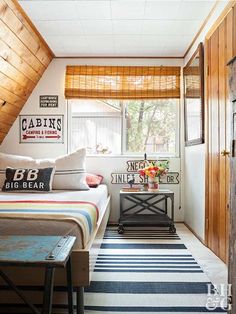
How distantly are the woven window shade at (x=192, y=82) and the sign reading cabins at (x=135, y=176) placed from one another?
3.49 feet

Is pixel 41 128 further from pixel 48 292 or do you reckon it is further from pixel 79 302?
pixel 48 292

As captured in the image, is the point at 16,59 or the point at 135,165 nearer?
the point at 16,59

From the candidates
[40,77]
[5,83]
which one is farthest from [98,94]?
[5,83]

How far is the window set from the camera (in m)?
4.13

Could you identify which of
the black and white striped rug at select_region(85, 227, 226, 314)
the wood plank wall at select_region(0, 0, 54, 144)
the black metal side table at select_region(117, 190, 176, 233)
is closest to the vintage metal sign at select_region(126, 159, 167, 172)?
the black metal side table at select_region(117, 190, 176, 233)

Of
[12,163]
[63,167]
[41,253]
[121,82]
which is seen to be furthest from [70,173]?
[41,253]

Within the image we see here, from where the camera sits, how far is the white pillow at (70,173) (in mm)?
3236

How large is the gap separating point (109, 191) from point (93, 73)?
1583mm

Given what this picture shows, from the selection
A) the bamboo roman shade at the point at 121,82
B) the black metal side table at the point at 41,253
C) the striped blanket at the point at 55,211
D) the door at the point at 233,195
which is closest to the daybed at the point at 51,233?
the striped blanket at the point at 55,211

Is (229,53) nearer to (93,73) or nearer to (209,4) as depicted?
→ (209,4)

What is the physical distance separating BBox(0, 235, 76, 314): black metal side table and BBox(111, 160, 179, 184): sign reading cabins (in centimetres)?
262

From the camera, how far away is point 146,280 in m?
2.15

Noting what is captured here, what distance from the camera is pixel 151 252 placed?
9.12 feet

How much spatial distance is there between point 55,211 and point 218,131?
154cm
